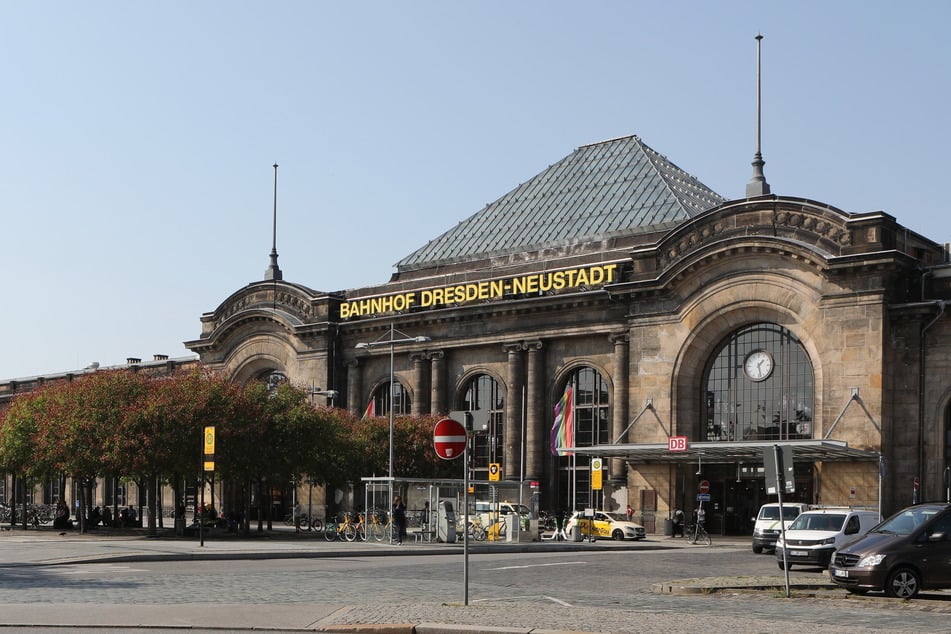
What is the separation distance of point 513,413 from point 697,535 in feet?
53.5

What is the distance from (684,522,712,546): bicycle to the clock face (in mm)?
7381

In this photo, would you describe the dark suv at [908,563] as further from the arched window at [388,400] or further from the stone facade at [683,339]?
the arched window at [388,400]

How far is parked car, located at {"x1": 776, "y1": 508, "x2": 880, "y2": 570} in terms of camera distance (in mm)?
33219

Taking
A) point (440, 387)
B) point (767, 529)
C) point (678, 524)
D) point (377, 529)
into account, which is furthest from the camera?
point (440, 387)

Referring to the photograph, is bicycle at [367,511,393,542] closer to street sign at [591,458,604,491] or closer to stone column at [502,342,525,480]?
street sign at [591,458,604,491]

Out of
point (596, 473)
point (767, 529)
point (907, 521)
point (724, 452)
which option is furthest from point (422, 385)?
point (907, 521)

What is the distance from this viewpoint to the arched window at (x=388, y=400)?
2872 inches

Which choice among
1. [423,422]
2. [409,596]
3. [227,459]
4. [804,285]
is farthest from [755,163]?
[409,596]

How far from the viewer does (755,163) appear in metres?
61.5

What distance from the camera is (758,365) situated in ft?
188

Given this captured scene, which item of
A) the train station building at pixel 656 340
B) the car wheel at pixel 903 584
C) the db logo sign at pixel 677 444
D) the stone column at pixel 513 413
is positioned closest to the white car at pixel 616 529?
the train station building at pixel 656 340

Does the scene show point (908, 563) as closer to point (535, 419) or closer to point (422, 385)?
point (535, 419)

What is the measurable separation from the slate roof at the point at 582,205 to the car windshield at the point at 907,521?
4199 cm

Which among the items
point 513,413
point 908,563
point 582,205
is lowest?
point 908,563
